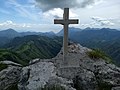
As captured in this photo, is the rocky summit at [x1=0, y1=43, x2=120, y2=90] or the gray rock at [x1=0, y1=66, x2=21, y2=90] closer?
the rocky summit at [x1=0, y1=43, x2=120, y2=90]

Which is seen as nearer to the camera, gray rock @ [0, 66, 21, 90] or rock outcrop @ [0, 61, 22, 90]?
rock outcrop @ [0, 61, 22, 90]

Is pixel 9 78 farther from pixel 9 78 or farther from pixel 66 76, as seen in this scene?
pixel 66 76

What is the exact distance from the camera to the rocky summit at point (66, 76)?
12.6 m

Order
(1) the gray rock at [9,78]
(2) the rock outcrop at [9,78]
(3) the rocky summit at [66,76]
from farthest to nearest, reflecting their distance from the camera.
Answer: (1) the gray rock at [9,78], (2) the rock outcrop at [9,78], (3) the rocky summit at [66,76]

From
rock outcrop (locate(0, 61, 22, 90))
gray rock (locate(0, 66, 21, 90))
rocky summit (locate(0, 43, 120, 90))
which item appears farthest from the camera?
gray rock (locate(0, 66, 21, 90))

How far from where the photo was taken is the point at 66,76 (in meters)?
13.7

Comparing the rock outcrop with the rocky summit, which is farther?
the rock outcrop

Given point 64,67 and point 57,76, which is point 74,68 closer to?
point 64,67

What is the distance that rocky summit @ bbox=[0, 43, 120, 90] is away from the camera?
12578mm

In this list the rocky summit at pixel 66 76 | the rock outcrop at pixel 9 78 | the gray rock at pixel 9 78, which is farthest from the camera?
the gray rock at pixel 9 78

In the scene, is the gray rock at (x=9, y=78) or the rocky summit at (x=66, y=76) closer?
the rocky summit at (x=66, y=76)

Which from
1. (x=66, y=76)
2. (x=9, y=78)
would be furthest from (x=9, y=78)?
(x=66, y=76)

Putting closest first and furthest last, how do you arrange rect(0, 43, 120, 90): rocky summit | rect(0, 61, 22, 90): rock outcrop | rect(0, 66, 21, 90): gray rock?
rect(0, 43, 120, 90): rocky summit < rect(0, 61, 22, 90): rock outcrop < rect(0, 66, 21, 90): gray rock

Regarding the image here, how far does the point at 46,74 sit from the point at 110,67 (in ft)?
17.7
